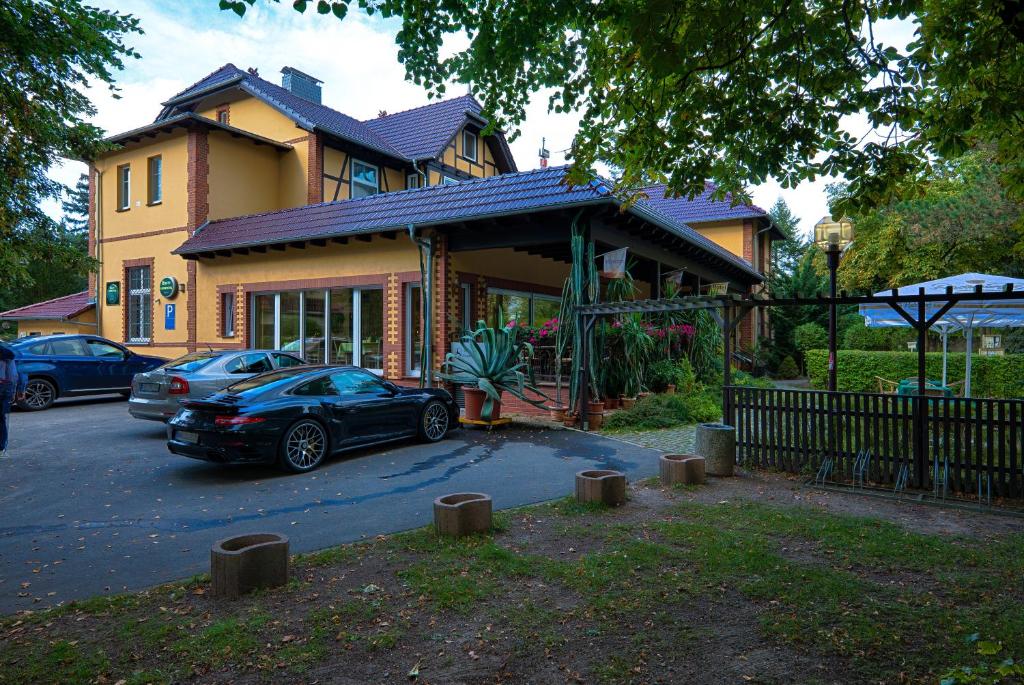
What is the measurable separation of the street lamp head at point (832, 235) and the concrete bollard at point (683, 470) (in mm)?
5131

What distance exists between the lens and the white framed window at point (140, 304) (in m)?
20.4

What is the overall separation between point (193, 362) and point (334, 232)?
4.94m

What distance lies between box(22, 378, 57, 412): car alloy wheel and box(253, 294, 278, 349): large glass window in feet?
15.7

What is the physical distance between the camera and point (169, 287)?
19.2m

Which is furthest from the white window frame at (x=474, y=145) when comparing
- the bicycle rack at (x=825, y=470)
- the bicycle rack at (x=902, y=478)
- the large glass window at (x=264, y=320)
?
the bicycle rack at (x=902, y=478)

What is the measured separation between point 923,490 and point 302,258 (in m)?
14.1

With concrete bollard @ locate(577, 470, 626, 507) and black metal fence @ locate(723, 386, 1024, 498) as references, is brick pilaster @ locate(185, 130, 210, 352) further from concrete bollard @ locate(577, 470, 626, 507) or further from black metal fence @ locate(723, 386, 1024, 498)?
black metal fence @ locate(723, 386, 1024, 498)

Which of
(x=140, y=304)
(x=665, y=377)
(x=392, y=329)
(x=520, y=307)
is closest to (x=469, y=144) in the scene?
(x=520, y=307)

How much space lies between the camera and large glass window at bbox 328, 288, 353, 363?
15.7 m

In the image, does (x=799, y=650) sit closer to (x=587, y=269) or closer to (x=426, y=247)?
(x=587, y=269)

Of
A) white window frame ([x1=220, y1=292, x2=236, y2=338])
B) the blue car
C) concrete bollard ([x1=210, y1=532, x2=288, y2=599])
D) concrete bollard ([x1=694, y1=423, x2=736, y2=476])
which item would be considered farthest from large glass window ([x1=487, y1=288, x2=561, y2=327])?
concrete bollard ([x1=210, y1=532, x2=288, y2=599])

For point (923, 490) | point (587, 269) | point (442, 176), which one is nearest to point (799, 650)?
point (923, 490)

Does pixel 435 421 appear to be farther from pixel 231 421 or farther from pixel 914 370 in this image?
pixel 914 370

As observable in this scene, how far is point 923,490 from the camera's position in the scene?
704cm
